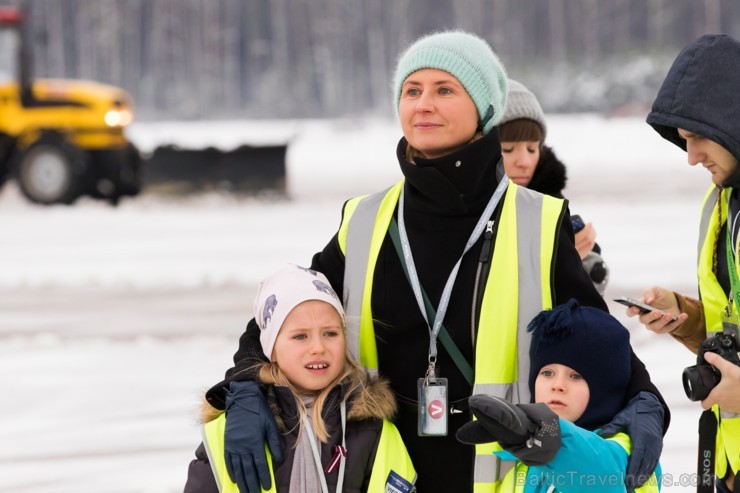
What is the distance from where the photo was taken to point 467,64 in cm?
277

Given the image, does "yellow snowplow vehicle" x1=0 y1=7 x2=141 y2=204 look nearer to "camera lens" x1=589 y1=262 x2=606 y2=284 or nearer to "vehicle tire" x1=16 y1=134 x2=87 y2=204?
"vehicle tire" x1=16 y1=134 x2=87 y2=204

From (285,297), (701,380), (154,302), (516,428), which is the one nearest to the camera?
(516,428)

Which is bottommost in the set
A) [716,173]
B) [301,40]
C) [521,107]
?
[716,173]

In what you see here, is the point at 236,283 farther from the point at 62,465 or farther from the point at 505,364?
the point at 505,364

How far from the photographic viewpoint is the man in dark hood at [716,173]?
2.56m

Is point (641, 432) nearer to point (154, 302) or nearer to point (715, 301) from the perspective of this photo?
point (715, 301)

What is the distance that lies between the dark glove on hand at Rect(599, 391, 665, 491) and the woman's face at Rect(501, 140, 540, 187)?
1252 millimetres

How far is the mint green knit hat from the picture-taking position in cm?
277

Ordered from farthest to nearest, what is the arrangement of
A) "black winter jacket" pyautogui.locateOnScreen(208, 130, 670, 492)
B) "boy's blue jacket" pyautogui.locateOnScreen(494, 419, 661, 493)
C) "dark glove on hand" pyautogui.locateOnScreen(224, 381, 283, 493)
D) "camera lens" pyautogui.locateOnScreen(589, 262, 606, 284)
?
1. "camera lens" pyautogui.locateOnScreen(589, 262, 606, 284)
2. "black winter jacket" pyautogui.locateOnScreen(208, 130, 670, 492)
3. "dark glove on hand" pyautogui.locateOnScreen(224, 381, 283, 493)
4. "boy's blue jacket" pyautogui.locateOnScreen(494, 419, 661, 493)

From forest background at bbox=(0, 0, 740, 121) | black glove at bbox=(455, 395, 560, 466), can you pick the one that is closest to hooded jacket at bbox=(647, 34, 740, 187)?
black glove at bbox=(455, 395, 560, 466)

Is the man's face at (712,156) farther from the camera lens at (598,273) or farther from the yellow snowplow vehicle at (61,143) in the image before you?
the yellow snowplow vehicle at (61,143)

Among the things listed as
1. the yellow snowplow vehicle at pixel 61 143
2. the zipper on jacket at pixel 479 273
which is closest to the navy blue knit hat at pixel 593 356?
the zipper on jacket at pixel 479 273

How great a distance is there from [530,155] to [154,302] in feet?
18.5

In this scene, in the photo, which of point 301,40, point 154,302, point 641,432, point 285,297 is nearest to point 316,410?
point 285,297
